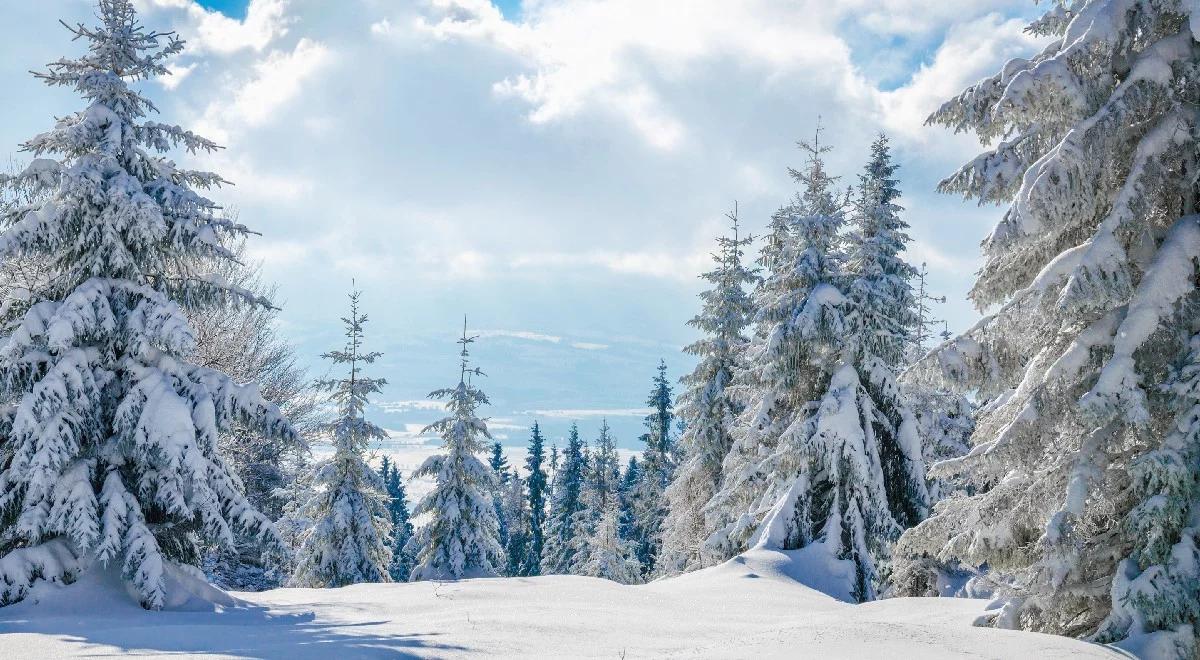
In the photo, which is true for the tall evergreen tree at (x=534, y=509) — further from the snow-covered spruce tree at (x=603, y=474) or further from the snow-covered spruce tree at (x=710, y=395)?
the snow-covered spruce tree at (x=710, y=395)

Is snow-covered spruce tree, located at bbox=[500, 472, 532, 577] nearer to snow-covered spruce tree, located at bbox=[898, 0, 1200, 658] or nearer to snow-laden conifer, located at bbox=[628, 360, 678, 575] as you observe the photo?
snow-laden conifer, located at bbox=[628, 360, 678, 575]

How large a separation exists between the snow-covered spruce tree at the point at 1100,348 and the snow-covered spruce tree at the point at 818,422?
29.3ft

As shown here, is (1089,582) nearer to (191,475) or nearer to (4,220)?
(191,475)

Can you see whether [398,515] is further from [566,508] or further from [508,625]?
[508,625]

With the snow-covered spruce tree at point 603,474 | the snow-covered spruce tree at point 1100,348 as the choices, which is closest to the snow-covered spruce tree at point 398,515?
the snow-covered spruce tree at point 603,474

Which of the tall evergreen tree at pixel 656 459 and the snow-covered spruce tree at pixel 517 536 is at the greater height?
the tall evergreen tree at pixel 656 459

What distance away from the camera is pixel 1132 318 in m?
7.91

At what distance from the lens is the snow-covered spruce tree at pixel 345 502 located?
79.3 ft

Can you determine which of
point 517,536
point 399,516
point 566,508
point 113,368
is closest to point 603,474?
point 566,508

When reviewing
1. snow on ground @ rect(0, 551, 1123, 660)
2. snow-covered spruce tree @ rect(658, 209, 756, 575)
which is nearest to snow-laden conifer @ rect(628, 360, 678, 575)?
snow-covered spruce tree @ rect(658, 209, 756, 575)

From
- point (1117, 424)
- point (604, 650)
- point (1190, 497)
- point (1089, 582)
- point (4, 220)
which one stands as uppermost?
point (4, 220)

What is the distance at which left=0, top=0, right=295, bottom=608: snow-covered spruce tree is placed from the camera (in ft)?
34.9

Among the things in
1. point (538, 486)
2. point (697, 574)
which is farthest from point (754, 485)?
point (538, 486)

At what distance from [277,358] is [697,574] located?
2193 cm
